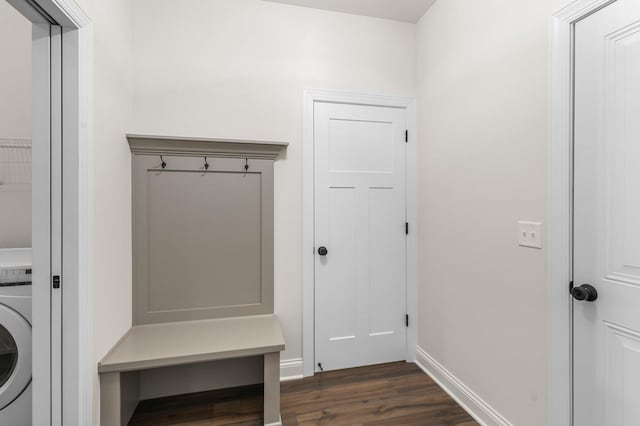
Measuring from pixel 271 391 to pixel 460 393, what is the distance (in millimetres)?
1202

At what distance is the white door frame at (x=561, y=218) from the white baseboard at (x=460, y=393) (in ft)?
1.18

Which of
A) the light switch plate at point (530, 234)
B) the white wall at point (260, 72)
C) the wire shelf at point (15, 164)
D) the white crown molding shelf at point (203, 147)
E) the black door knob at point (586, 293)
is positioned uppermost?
the white wall at point (260, 72)

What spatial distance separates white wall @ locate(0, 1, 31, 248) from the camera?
1021mm

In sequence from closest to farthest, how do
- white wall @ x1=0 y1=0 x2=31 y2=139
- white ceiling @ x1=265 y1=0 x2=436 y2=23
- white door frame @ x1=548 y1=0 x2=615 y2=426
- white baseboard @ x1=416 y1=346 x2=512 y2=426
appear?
white wall @ x1=0 y1=0 x2=31 y2=139
white door frame @ x1=548 y1=0 x2=615 y2=426
white baseboard @ x1=416 y1=346 x2=512 y2=426
white ceiling @ x1=265 y1=0 x2=436 y2=23

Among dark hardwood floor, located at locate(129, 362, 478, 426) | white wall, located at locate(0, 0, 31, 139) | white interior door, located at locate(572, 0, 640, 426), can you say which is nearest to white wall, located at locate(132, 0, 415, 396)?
dark hardwood floor, located at locate(129, 362, 478, 426)

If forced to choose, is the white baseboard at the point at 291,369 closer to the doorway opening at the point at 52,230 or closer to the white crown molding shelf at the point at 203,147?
the doorway opening at the point at 52,230

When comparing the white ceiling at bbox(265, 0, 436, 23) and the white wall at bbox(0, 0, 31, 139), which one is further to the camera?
the white ceiling at bbox(265, 0, 436, 23)

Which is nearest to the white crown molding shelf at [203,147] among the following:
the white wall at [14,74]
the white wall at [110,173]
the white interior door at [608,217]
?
the white wall at [110,173]

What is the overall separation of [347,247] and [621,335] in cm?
149

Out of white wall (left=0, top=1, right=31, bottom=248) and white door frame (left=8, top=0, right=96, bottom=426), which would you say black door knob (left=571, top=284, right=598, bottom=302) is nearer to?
white door frame (left=8, top=0, right=96, bottom=426)

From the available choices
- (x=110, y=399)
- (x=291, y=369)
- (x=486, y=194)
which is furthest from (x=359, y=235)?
(x=110, y=399)

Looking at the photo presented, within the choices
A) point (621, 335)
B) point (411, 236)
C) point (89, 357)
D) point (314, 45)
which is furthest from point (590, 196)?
point (89, 357)

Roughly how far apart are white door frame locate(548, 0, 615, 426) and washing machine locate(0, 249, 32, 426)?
2.25 metres

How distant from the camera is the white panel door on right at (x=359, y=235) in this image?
2193 mm
